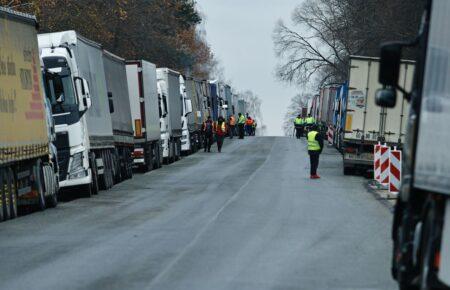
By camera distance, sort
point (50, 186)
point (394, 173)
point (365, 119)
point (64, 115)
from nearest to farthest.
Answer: point (50, 186) < point (64, 115) < point (394, 173) < point (365, 119)

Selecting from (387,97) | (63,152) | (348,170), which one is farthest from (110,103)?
(387,97)

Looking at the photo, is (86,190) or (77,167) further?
(86,190)

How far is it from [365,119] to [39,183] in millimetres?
15260

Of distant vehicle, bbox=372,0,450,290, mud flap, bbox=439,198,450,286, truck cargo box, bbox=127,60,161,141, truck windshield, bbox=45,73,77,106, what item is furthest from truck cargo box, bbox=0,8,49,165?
truck cargo box, bbox=127,60,161,141

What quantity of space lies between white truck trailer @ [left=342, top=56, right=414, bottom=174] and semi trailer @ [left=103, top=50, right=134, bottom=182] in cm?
662

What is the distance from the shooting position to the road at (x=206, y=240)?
1180 centimetres

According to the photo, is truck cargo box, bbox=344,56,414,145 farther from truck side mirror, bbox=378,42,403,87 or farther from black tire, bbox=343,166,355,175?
truck side mirror, bbox=378,42,403,87

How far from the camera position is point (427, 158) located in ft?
27.4

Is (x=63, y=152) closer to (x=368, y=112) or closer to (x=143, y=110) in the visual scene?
(x=143, y=110)

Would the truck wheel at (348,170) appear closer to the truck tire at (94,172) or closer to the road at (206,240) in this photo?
the road at (206,240)

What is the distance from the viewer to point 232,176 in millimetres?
34375

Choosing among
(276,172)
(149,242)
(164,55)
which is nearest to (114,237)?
Result: (149,242)

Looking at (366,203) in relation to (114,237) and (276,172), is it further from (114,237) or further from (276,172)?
(276,172)

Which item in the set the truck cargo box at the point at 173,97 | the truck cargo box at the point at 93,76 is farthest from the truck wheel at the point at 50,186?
the truck cargo box at the point at 173,97
